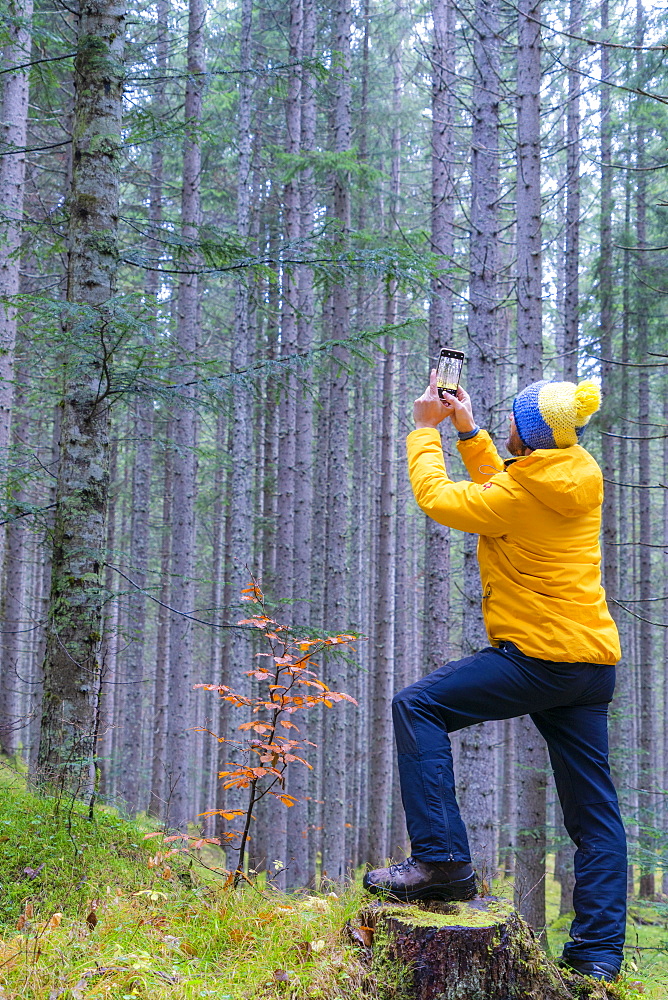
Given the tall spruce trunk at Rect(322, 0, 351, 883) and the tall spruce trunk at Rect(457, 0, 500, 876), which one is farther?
the tall spruce trunk at Rect(322, 0, 351, 883)

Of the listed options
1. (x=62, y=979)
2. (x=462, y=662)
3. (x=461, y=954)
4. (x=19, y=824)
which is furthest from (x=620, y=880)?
(x=19, y=824)

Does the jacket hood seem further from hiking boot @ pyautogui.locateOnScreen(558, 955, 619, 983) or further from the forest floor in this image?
the forest floor

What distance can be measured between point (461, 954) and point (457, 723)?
2.87 ft

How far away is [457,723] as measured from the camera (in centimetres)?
324

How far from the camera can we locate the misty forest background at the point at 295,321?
5.31 meters

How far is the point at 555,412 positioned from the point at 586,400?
0.46 ft

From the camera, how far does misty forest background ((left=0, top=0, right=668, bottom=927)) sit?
209 inches

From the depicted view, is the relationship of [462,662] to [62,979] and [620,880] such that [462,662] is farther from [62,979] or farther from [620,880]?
[62,979]

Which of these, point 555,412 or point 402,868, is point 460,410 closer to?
point 555,412

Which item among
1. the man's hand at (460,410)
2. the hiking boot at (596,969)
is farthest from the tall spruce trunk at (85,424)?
the hiking boot at (596,969)

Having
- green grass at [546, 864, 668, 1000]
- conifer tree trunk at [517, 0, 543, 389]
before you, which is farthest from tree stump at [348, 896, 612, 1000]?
conifer tree trunk at [517, 0, 543, 389]

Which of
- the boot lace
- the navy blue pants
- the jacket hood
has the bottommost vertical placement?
the boot lace

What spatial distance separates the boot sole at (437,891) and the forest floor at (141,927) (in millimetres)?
200

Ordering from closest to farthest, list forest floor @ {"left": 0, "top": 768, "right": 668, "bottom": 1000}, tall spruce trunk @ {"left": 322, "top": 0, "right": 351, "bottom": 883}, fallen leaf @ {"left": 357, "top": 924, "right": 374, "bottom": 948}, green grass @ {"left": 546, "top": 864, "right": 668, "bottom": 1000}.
→ forest floor @ {"left": 0, "top": 768, "right": 668, "bottom": 1000} → fallen leaf @ {"left": 357, "top": 924, "right": 374, "bottom": 948} → green grass @ {"left": 546, "top": 864, "right": 668, "bottom": 1000} → tall spruce trunk @ {"left": 322, "top": 0, "right": 351, "bottom": 883}
